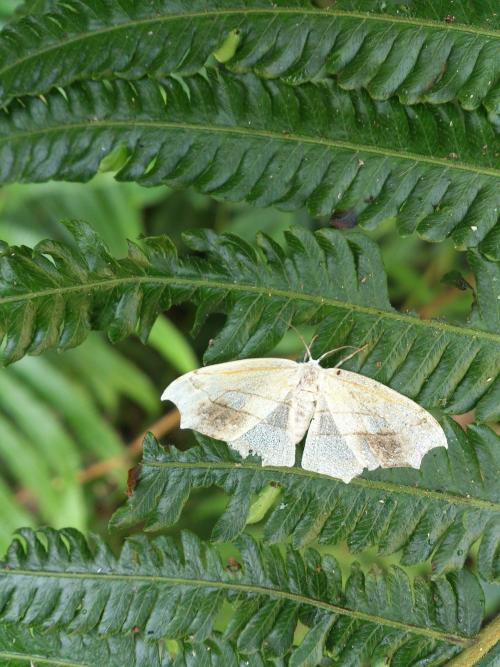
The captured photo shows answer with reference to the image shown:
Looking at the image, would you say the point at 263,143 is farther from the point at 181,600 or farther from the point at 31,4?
the point at 181,600

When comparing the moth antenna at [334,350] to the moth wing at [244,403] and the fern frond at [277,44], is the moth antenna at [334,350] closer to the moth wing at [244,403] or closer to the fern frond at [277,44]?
the moth wing at [244,403]

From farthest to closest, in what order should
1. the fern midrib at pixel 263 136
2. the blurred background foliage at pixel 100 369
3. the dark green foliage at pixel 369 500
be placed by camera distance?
the blurred background foliage at pixel 100 369, the fern midrib at pixel 263 136, the dark green foliage at pixel 369 500

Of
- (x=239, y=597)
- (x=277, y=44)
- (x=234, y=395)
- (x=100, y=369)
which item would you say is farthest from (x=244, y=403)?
(x=100, y=369)

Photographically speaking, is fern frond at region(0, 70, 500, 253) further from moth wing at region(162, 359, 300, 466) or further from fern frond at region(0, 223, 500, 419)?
moth wing at region(162, 359, 300, 466)

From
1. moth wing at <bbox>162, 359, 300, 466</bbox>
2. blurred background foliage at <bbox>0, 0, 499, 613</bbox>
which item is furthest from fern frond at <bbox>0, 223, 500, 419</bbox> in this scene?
blurred background foliage at <bbox>0, 0, 499, 613</bbox>

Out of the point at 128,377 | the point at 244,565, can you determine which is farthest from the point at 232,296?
the point at 128,377

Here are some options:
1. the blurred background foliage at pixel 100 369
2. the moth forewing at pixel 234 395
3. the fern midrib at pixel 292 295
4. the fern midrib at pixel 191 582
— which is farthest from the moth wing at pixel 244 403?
the blurred background foliage at pixel 100 369
